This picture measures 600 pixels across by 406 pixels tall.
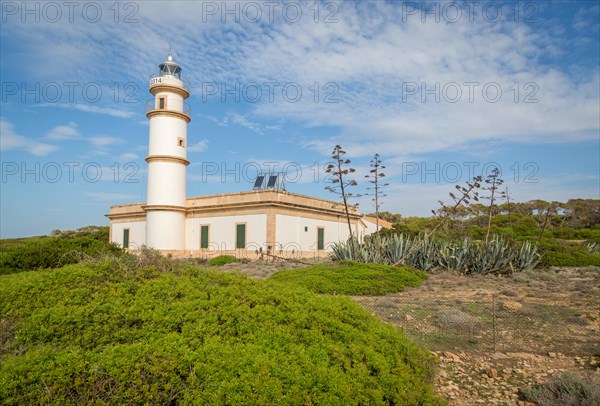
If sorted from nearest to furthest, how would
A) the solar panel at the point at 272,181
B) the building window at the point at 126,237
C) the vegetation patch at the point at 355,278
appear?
1. the vegetation patch at the point at 355,278
2. the solar panel at the point at 272,181
3. the building window at the point at 126,237

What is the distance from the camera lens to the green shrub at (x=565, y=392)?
3.92 m

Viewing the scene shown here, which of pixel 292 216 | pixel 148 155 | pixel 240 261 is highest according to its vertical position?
pixel 148 155

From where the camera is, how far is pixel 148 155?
23.9m

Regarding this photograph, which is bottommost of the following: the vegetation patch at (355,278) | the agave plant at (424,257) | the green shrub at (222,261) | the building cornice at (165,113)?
the green shrub at (222,261)

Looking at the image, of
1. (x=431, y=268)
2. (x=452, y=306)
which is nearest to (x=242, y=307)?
(x=452, y=306)

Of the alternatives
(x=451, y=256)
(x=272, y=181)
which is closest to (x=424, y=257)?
(x=451, y=256)

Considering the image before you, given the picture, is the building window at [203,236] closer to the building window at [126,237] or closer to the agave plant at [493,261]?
the building window at [126,237]

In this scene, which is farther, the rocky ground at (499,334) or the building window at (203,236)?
the building window at (203,236)

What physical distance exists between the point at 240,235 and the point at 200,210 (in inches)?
131

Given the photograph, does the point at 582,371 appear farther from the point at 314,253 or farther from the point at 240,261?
the point at 314,253

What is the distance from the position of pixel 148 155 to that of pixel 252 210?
6.73 m

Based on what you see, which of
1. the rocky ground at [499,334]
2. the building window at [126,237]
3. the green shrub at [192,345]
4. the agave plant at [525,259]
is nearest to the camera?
the green shrub at [192,345]

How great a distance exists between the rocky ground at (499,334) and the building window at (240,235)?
1404 centimetres

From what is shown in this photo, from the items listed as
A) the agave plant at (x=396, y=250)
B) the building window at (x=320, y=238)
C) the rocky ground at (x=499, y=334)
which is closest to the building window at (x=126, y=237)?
the building window at (x=320, y=238)
